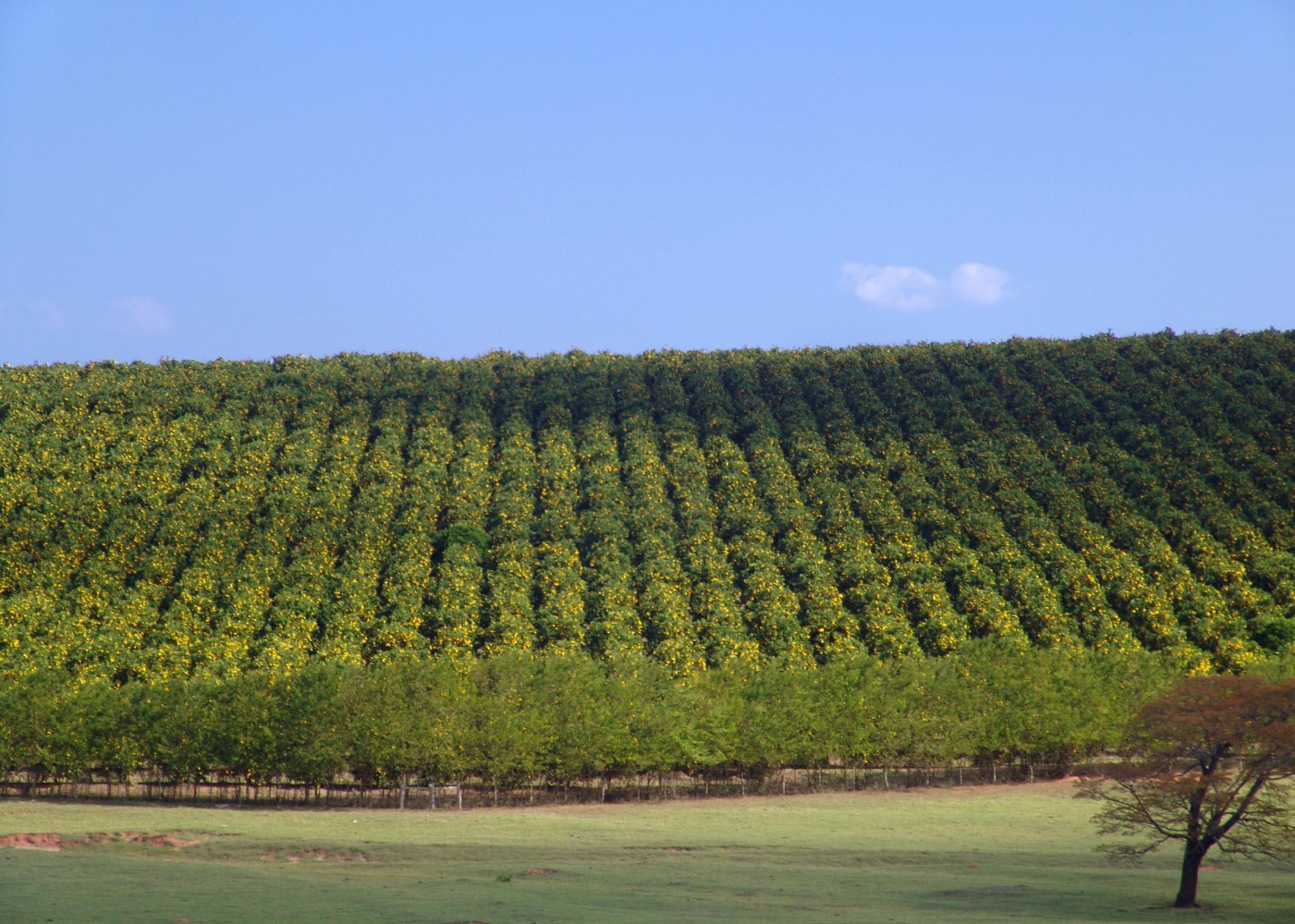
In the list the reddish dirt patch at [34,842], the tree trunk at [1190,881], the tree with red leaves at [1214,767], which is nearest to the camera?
the tree trunk at [1190,881]

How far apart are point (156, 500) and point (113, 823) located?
77.4 ft

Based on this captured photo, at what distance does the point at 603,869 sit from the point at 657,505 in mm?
28712

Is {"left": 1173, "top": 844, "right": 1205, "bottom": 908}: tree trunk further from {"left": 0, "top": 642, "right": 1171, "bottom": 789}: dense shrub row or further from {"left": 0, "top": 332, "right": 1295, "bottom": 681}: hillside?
{"left": 0, "top": 332, "right": 1295, "bottom": 681}: hillside

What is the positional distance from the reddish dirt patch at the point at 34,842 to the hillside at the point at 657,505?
1479 cm

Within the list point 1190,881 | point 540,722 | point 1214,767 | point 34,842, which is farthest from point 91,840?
point 1214,767

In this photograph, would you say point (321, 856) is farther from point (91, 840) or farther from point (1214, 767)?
point (1214, 767)

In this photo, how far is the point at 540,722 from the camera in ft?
93.1

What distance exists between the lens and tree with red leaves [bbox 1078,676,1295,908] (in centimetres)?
1573

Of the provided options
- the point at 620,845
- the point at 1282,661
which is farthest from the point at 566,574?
the point at 1282,661

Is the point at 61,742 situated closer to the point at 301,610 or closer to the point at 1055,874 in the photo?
the point at 301,610

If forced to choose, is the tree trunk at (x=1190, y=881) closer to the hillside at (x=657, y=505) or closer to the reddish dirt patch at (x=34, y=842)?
the reddish dirt patch at (x=34, y=842)

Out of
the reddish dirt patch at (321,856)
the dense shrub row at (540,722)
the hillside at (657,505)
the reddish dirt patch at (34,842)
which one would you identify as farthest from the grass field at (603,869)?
Answer: the hillside at (657,505)

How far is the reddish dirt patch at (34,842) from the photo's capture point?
67.3ft

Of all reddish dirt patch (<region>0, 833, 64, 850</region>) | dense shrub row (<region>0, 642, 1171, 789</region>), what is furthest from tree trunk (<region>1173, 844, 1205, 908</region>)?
reddish dirt patch (<region>0, 833, 64, 850</region>)
